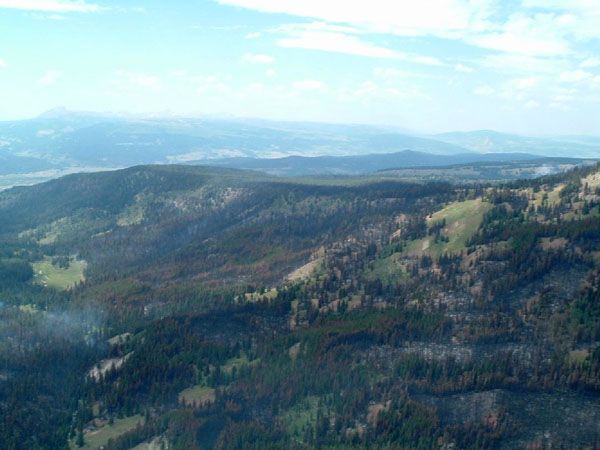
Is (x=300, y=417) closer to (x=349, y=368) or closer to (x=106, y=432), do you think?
(x=349, y=368)

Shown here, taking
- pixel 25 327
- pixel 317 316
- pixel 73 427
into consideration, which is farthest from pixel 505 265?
pixel 25 327

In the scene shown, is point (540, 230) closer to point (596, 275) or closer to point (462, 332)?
point (596, 275)

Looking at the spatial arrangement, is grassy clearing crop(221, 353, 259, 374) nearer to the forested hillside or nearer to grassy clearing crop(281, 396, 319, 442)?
the forested hillside

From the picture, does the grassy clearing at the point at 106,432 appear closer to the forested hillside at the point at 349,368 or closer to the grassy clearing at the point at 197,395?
the forested hillside at the point at 349,368

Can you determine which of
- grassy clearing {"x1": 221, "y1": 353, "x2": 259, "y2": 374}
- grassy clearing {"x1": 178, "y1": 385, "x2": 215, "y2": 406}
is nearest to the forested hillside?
grassy clearing {"x1": 178, "y1": 385, "x2": 215, "y2": 406}

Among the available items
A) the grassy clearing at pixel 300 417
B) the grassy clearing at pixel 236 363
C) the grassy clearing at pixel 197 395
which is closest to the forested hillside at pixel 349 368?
the grassy clearing at pixel 300 417

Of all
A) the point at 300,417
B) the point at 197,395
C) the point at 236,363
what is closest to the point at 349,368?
the point at 300,417
